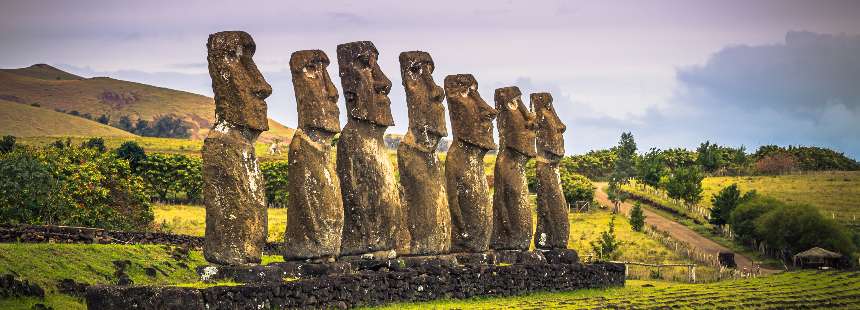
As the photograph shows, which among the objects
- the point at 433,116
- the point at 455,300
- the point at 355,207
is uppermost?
the point at 433,116

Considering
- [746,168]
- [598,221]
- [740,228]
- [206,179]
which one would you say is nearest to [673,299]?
[206,179]

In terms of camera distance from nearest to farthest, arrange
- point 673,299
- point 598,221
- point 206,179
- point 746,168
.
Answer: point 206,179, point 673,299, point 598,221, point 746,168

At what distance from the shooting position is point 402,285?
26.2m

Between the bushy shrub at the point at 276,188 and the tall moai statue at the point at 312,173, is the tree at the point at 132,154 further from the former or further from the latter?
the tall moai statue at the point at 312,173

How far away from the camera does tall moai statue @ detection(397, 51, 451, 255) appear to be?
2902 centimetres

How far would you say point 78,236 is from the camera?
30.4m

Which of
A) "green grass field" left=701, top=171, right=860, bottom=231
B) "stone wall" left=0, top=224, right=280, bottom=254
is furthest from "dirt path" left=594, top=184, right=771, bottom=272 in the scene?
"stone wall" left=0, top=224, right=280, bottom=254

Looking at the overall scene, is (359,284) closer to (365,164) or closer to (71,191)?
(365,164)

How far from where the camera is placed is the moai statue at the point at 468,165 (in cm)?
3077

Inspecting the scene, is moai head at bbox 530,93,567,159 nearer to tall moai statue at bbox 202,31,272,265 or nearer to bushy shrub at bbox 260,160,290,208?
tall moai statue at bbox 202,31,272,265

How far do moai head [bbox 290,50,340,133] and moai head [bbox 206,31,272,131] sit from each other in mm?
1831

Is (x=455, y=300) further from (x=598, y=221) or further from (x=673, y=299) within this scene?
(x=598, y=221)

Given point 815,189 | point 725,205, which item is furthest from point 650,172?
point 725,205

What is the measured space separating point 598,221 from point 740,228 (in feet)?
32.4
